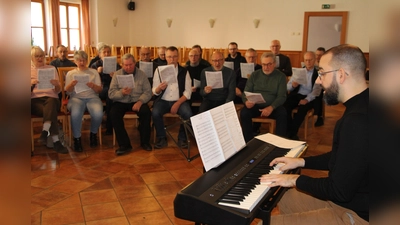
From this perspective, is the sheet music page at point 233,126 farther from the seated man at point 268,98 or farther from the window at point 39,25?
the window at point 39,25

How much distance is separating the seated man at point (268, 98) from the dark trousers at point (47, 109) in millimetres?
2362

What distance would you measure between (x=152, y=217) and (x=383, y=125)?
8.35 ft

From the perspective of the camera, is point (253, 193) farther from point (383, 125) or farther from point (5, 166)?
point (5, 166)

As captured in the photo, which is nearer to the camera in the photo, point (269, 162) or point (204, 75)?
point (269, 162)

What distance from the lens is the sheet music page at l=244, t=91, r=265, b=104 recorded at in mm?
4750

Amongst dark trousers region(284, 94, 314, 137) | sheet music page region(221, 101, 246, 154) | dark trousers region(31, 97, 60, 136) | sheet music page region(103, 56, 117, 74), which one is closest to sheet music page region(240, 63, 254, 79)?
dark trousers region(284, 94, 314, 137)

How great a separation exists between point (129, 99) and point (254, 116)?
168 centimetres

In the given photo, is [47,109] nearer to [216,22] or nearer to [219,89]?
[219,89]

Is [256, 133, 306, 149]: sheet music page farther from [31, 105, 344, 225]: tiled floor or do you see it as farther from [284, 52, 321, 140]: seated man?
[284, 52, 321, 140]: seated man

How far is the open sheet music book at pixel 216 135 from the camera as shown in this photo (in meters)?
1.99

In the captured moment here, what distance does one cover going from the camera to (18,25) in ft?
1.56

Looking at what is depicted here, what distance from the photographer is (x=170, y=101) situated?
500 cm

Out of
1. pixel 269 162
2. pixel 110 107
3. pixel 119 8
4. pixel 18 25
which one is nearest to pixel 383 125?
pixel 18 25

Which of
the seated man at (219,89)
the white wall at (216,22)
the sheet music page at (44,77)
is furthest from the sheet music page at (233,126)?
the white wall at (216,22)
